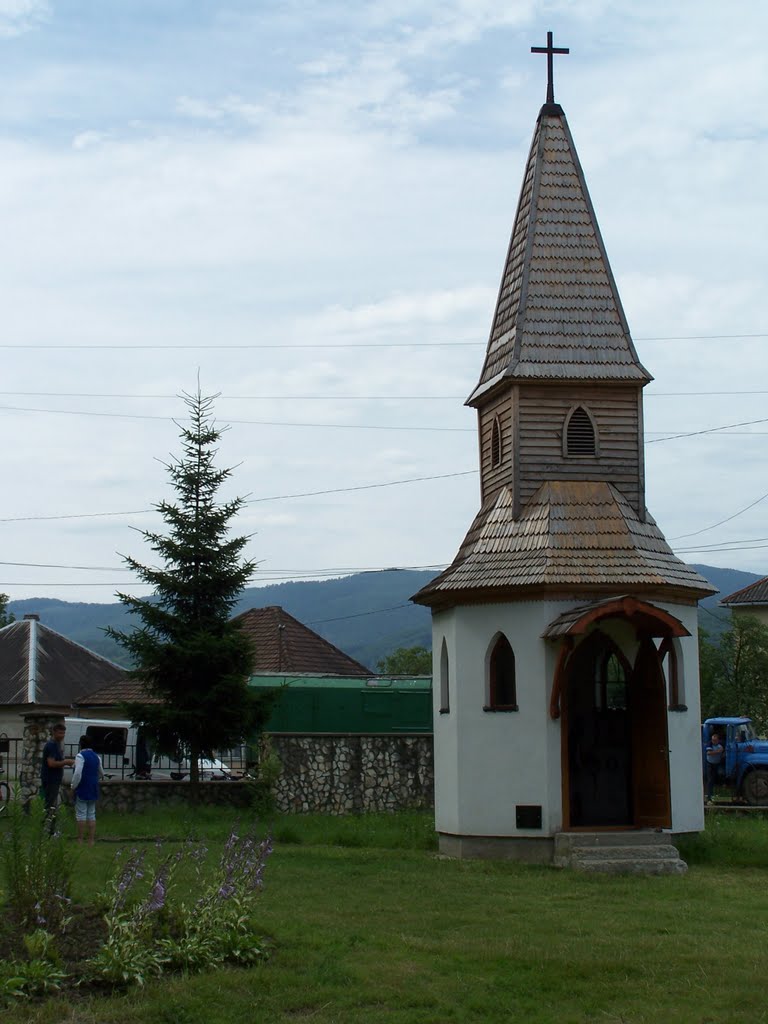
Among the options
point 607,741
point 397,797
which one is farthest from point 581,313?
point 397,797

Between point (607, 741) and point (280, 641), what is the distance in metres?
18.9

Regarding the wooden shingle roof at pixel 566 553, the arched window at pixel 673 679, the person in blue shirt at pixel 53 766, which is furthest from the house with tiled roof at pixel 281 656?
the arched window at pixel 673 679

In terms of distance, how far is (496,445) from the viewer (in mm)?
20688

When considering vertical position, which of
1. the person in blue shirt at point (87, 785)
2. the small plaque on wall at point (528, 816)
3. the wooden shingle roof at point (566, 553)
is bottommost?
the small plaque on wall at point (528, 816)

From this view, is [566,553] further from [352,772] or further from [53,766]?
[352,772]

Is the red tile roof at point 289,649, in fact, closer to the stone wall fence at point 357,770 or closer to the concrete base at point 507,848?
the stone wall fence at point 357,770

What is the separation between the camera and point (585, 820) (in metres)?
18.8


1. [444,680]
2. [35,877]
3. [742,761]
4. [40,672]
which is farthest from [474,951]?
[40,672]

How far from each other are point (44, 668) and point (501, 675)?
117 ft

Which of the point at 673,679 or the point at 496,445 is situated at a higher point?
the point at 496,445

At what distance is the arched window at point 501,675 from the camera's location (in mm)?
18688

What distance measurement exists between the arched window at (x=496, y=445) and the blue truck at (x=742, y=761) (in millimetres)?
12121

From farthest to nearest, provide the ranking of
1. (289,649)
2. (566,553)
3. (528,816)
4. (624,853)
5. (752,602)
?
(752,602) < (289,649) < (566,553) < (528,816) < (624,853)

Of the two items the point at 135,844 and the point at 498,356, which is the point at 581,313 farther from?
the point at 135,844
